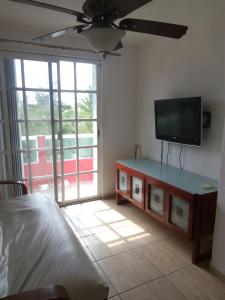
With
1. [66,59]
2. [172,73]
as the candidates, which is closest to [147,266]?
[172,73]

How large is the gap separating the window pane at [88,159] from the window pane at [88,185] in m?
0.11

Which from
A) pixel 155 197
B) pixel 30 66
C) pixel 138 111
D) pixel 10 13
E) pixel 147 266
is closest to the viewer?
pixel 147 266

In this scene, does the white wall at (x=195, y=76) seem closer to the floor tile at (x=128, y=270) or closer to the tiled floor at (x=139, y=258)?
the tiled floor at (x=139, y=258)

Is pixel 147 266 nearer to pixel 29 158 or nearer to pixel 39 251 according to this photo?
pixel 39 251

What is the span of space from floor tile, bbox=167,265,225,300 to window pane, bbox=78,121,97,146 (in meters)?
2.00

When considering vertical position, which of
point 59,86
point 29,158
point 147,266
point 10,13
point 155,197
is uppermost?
point 10,13

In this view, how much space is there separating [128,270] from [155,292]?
306 millimetres

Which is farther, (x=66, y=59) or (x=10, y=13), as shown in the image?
(x=66, y=59)

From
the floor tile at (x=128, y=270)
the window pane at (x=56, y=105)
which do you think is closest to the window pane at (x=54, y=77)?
the window pane at (x=56, y=105)

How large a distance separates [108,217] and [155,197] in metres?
0.77

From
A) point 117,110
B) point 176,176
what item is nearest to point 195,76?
point 176,176

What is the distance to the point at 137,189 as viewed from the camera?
2727mm

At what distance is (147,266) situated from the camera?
1944 millimetres

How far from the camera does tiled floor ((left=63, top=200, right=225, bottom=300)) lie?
167 cm
